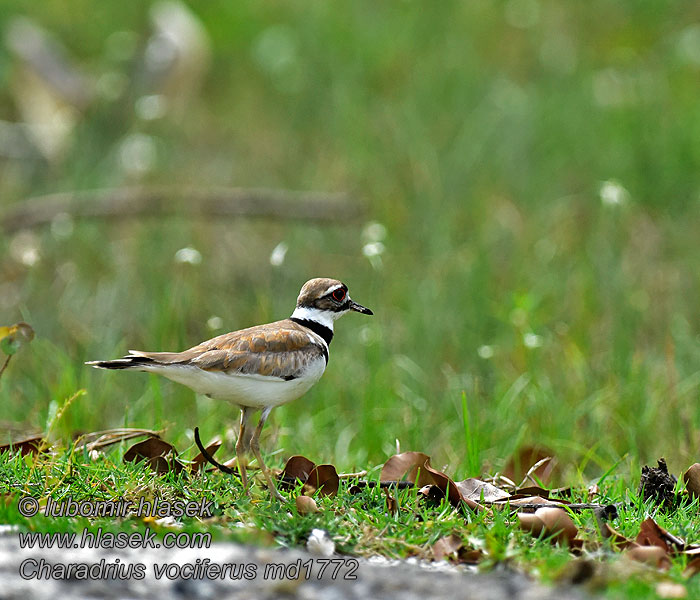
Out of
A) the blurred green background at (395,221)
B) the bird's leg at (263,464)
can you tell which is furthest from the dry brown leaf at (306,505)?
the blurred green background at (395,221)

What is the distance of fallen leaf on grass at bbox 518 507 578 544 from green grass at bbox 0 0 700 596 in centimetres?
102

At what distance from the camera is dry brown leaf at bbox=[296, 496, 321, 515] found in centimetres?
388

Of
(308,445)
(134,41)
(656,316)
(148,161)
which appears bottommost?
(308,445)

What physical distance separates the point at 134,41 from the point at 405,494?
9150 millimetres

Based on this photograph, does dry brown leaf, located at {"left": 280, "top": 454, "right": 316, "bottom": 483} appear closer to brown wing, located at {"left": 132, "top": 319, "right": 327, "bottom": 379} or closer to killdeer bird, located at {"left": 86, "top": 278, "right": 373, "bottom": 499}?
killdeer bird, located at {"left": 86, "top": 278, "right": 373, "bottom": 499}

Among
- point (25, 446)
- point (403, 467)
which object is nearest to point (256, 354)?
point (403, 467)

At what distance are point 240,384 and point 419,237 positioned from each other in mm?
5131

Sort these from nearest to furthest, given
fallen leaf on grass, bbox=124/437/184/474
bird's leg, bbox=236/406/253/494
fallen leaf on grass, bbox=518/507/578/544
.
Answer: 1. fallen leaf on grass, bbox=518/507/578/544
2. bird's leg, bbox=236/406/253/494
3. fallen leaf on grass, bbox=124/437/184/474

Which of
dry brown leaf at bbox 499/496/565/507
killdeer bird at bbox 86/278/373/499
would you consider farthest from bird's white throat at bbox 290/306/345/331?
dry brown leaf at bbox 499/496/565/507

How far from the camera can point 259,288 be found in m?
8.71

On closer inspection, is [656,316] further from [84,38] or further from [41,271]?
[84,38]

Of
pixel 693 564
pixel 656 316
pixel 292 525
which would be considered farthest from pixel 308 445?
pixel 656 316

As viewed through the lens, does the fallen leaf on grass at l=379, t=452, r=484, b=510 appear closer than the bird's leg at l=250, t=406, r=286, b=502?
No

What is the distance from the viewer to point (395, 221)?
9570 mm
